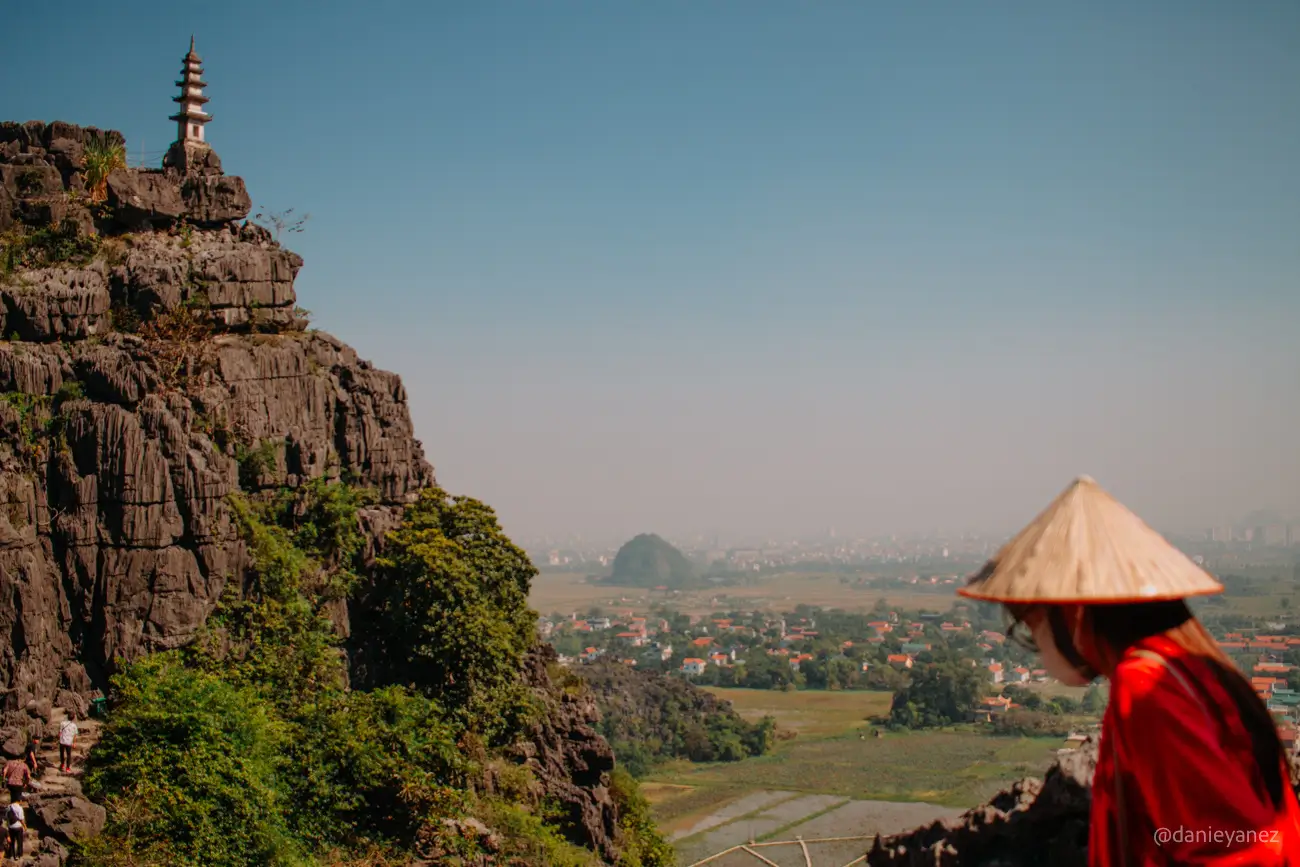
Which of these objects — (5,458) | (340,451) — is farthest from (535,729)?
(5,458)

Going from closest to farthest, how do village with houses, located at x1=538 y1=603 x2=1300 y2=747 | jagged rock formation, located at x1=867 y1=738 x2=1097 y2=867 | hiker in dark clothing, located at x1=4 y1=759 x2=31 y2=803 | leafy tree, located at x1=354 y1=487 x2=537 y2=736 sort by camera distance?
1. jagged rock formation, located at x1=867 y1=738 x2=1097 y2=867
2. hiker in dark clothing, located at x1=4 y1=759 x2=31 y2=803
3. leafy tree, located at x1=354 y1=487 x2=537 y2=736
4. village with houses, located at x1=538 y1=603 x2=1300 y2=747

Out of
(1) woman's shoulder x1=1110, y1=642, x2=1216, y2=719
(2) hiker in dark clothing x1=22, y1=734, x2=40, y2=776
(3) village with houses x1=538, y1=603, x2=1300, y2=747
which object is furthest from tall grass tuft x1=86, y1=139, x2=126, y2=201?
(3) village with houses x1=538, y1=603, x2=1300, y2=747

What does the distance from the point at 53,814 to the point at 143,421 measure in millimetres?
5130

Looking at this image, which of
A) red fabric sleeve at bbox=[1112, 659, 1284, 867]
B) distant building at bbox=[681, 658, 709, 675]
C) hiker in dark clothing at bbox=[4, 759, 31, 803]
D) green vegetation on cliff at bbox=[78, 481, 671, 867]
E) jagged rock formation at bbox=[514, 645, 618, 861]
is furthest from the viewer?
distant building at bbox=[681, 658, 709, 675]

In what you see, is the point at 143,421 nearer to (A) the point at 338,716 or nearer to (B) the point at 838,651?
(A) the point at 338,716

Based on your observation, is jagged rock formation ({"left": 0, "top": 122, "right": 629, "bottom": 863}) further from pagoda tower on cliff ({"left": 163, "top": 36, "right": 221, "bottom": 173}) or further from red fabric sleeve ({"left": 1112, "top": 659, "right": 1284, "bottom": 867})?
red fabric sleeve ({"left": 1112, "top": 659, "right": 1284, "bottom": 867})

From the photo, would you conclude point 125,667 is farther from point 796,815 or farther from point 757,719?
point 757,719

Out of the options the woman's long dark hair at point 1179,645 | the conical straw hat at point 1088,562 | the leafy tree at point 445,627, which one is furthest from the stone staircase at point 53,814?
the woman's long dark hair at point 1179,645

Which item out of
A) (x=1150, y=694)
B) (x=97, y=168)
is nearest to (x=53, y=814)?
(x=97, y=168)

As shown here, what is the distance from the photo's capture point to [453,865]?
1436 cm

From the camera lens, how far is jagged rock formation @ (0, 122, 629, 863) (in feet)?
46.6

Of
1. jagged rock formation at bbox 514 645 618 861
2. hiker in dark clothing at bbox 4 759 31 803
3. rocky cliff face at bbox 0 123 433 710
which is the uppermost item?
rocky cliff face at bbox 0 123 433 710

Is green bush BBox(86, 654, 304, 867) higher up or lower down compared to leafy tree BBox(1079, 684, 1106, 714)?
higher up

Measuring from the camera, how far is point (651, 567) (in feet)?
545
